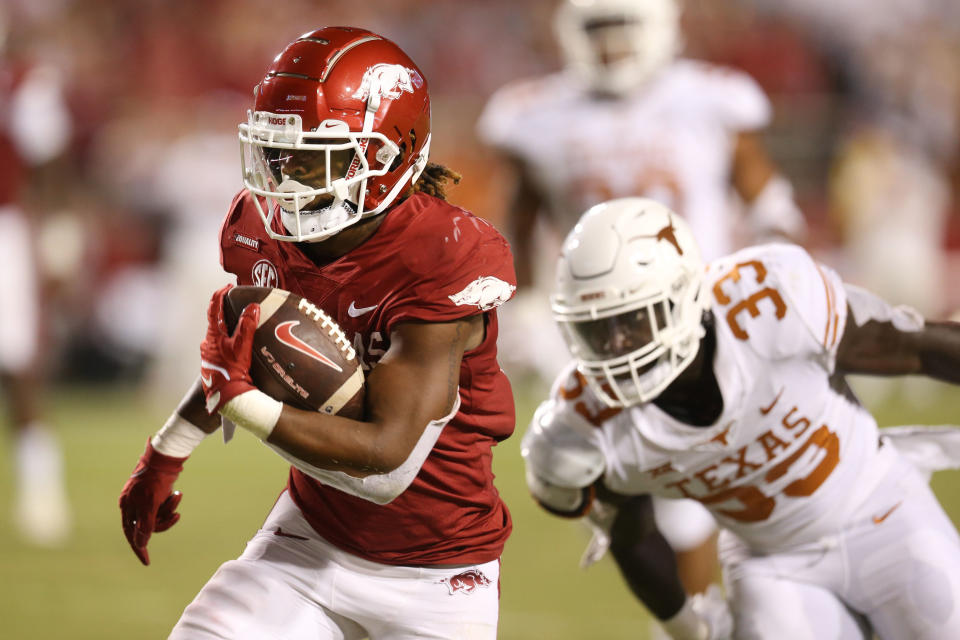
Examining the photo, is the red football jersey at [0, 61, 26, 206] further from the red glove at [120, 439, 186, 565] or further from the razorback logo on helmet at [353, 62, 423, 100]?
the razorback logo on helmet at [353, 62, 423, 100]

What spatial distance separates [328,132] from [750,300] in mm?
1131

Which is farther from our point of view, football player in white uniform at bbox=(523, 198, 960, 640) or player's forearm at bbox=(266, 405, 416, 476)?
football player in white uniform at bbox=(523, 198, 960, 640)

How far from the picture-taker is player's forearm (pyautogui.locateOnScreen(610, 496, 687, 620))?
328 centimetres

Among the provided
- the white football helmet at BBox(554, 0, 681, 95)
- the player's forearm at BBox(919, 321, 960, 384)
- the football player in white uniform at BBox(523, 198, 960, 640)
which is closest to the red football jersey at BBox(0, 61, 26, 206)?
the white football helmet at BBox(554, 0, 681, 95)

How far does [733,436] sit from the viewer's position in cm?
305

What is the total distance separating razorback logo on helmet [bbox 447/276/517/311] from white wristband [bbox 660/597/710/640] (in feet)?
3.93

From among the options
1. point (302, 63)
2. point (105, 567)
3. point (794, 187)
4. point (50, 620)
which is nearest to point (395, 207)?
point (302, 63)

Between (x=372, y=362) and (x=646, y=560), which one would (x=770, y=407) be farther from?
(x=372, y=362)

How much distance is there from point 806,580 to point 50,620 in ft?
9.03

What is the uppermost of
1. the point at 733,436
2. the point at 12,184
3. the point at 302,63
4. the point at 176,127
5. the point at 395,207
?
the point at 302,63

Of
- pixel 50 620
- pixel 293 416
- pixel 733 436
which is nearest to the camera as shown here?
pixel 293 416

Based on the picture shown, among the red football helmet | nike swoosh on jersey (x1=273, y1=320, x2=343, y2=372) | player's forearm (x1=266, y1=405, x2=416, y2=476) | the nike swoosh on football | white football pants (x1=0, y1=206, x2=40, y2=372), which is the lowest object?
white football pants (x1=0, y1=206, x2=40, y2=372)

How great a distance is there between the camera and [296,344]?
2348 mm

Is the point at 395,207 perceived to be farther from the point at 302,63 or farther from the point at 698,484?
the point at 698,484
